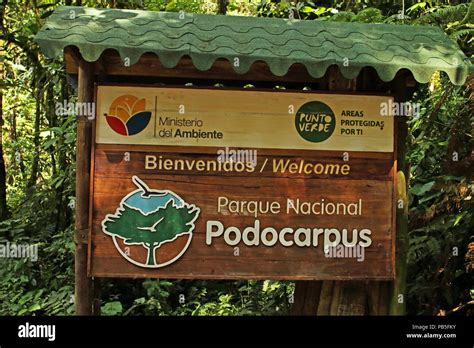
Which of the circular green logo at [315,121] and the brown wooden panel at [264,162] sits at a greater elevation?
the circular green logo at [315,121]

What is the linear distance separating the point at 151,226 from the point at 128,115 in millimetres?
850

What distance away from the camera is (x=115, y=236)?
15.0 ft

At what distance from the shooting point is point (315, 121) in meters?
4.74

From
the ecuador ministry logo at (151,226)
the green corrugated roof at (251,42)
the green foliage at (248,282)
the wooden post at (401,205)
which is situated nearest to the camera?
the green corrugated roof at (251,42)

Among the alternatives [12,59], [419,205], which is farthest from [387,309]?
[12,59]
